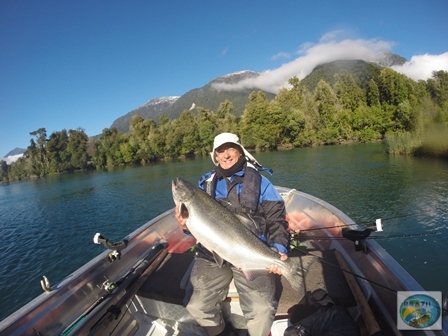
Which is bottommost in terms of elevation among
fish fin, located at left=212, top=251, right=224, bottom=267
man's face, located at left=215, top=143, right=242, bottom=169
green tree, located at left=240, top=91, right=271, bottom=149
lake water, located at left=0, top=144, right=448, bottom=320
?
lake water, located at left=0, top=144, right=448, bottom=320

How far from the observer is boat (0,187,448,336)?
108 inches

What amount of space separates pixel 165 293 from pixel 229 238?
146 centimetres

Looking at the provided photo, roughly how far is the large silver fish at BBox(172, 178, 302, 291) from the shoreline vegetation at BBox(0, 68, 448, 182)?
5685cm

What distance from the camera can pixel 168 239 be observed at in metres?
5.65

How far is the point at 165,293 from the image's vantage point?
11.8 feet

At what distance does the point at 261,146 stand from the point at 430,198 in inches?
1944

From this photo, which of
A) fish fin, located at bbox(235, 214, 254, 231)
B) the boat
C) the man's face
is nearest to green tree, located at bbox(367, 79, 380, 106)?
the boat

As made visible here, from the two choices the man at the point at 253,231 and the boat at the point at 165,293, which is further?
the man at the point at 253,231

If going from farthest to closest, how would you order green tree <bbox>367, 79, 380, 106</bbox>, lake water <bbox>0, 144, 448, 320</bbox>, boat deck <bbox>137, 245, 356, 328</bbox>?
green tree <bbox>367, 79, 380, 106</bbox> → lake water <bbox>0, 144, 448, 320</bbox> → boat deck <bbox>137, 245, 356, 328</bbox>

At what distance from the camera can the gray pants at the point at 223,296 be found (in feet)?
9.78

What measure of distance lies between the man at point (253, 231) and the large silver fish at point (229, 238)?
11 cm

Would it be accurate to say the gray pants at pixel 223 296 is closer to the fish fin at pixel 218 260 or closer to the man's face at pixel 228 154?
the fish fin at pixel 218 260

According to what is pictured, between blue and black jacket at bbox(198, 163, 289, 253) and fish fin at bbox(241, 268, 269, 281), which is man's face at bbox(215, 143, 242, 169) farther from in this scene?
fish fin at bbox(241, 268, 269, 281)

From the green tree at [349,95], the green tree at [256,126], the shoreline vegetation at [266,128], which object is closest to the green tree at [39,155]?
the shoreline vegetation at [266,128]
